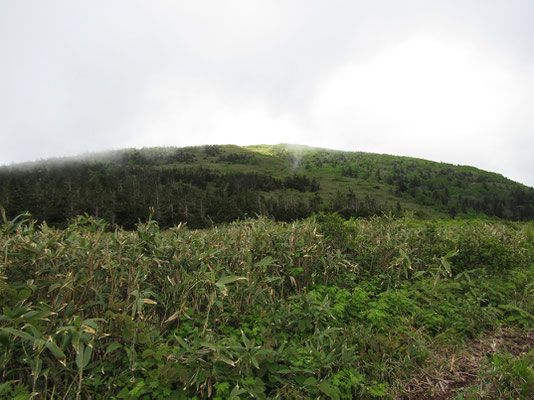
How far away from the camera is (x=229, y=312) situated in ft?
11.2

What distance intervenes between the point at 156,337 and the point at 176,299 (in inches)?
17.6

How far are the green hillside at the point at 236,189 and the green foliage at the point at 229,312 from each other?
15.9 metres

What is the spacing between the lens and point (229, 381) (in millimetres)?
2436

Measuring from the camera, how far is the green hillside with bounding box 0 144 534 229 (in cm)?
6575

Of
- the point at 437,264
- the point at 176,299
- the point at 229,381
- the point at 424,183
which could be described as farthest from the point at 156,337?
the point at 424,183

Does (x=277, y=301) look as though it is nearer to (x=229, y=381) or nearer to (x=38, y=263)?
(x=229, y=381)

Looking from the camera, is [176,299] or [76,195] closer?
[176,299]

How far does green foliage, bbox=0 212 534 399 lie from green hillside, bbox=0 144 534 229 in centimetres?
1589

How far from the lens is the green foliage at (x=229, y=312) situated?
2.31 metres

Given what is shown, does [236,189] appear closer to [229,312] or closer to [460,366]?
[229,312]

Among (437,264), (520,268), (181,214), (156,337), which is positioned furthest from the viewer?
(181,214)

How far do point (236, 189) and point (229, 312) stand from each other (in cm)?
10671

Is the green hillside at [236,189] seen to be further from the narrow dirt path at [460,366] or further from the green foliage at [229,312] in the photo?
the narrow dirt path at [460,366]

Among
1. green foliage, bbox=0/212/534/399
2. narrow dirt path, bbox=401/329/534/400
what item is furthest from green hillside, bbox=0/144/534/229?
narrow dirt path, bbox=401/329/534/400
